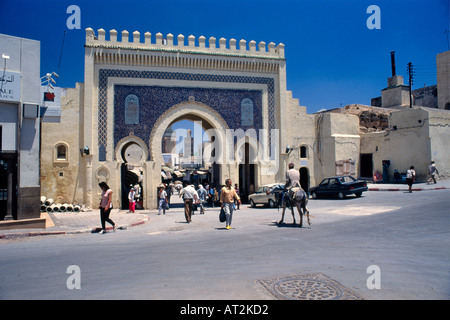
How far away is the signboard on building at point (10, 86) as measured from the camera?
10.1m

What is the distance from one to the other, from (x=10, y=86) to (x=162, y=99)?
9.49 m

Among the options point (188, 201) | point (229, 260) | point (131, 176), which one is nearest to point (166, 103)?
point (188, 201)

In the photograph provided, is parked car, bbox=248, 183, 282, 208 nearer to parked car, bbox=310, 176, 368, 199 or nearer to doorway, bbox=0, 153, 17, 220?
parked car, bbox=310, 176, 368, 199

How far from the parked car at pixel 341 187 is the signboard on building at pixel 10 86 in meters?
15.5

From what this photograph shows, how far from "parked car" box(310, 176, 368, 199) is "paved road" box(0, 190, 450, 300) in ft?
25.4

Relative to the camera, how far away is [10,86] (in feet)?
33.4

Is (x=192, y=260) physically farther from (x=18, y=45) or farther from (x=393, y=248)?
(x=18, y=45)

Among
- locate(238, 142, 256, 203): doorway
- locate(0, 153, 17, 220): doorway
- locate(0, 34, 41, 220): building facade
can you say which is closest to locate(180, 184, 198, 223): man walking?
locate(0, 34, 41, 220): building facade

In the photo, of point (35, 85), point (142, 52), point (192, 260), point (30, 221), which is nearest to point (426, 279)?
point (192, 260)

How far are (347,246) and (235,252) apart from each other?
236 centimetres

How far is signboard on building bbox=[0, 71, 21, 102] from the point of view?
10055 millimetres

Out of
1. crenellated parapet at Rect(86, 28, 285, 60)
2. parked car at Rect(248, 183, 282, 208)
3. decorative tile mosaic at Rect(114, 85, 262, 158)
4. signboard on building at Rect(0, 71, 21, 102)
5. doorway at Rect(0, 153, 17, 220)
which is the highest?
crenellated parapet at Rect(86, 28, 285, 60)

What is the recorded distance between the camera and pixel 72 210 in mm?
16531

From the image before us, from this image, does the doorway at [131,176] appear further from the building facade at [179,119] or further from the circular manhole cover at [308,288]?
the circular manhole cover at [308,288]
